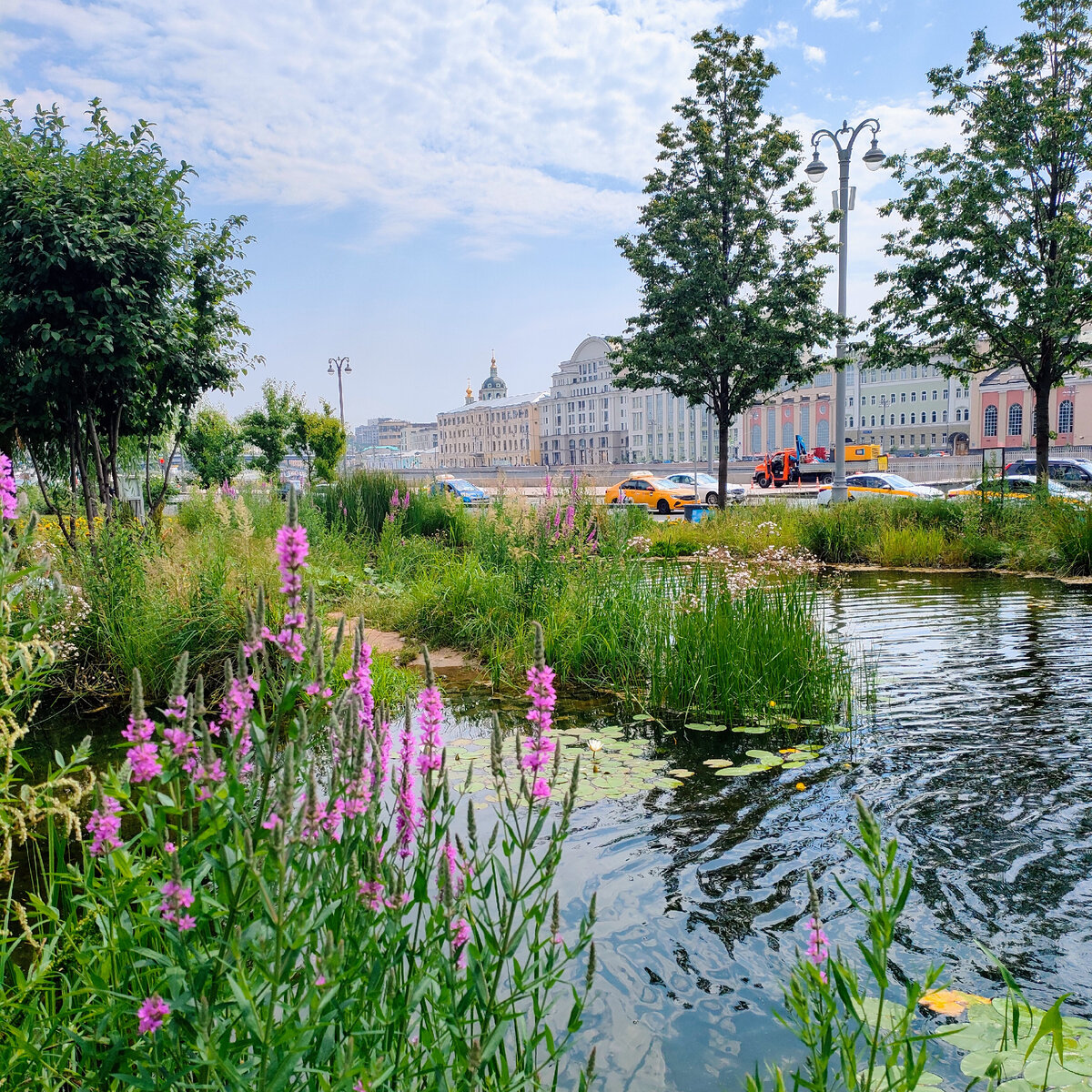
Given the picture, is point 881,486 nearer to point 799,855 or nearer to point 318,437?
point 318,437

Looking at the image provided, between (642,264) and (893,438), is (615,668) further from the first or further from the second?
(893,438)

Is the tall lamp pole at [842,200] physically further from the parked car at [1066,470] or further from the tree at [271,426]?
the tree at [271,426]

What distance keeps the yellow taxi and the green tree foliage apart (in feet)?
74.2

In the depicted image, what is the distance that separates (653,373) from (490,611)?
14346 mm

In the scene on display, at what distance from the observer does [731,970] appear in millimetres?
2830

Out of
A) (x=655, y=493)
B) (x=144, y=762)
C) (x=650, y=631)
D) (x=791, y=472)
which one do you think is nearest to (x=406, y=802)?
(x=144, y=762)

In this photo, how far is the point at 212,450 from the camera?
29.1 m

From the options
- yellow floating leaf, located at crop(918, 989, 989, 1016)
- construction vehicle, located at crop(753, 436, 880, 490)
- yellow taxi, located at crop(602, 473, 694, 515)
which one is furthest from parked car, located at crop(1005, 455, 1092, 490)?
yellow floating leaf, located at crop(918, 989, 989, 1016)

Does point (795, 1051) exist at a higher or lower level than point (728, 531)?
lower

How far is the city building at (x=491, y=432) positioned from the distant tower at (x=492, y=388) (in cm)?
556

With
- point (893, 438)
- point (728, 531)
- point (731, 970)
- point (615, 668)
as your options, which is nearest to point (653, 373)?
point (728, 531)

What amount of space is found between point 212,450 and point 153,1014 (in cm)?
2997

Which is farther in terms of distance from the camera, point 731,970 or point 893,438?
point 893,438

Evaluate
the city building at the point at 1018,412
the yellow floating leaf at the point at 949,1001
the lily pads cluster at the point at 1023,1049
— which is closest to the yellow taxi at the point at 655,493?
the yellow floating leaf at the point at 949,1001
